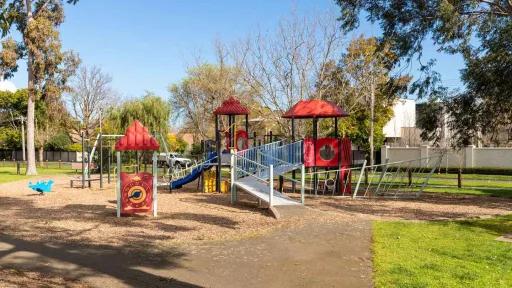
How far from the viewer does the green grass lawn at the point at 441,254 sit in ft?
22.5

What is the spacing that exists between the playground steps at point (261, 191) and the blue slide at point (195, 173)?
3545mm

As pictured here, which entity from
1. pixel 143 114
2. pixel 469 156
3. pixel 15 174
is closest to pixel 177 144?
pixel 143 114

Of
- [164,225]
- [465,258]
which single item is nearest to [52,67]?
[164,225]

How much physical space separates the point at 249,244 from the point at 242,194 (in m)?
10.6

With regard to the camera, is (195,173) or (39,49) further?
(39,49)

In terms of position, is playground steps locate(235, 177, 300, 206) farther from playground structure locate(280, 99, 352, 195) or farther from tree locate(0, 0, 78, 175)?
tree locate(0, 0, 78, 175)

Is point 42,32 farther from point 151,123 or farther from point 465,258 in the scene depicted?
point 465,258

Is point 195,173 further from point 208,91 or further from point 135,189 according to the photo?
point 208,91

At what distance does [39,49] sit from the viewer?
119 ft

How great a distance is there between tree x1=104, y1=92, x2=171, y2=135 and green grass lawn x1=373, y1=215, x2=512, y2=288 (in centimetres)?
4177

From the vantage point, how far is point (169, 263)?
8.02m

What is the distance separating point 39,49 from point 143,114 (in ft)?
52.4

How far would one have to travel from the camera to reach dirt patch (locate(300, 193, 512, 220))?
13820mm

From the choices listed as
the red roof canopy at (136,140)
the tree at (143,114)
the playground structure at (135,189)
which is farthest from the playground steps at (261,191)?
the tree at (143,114)
